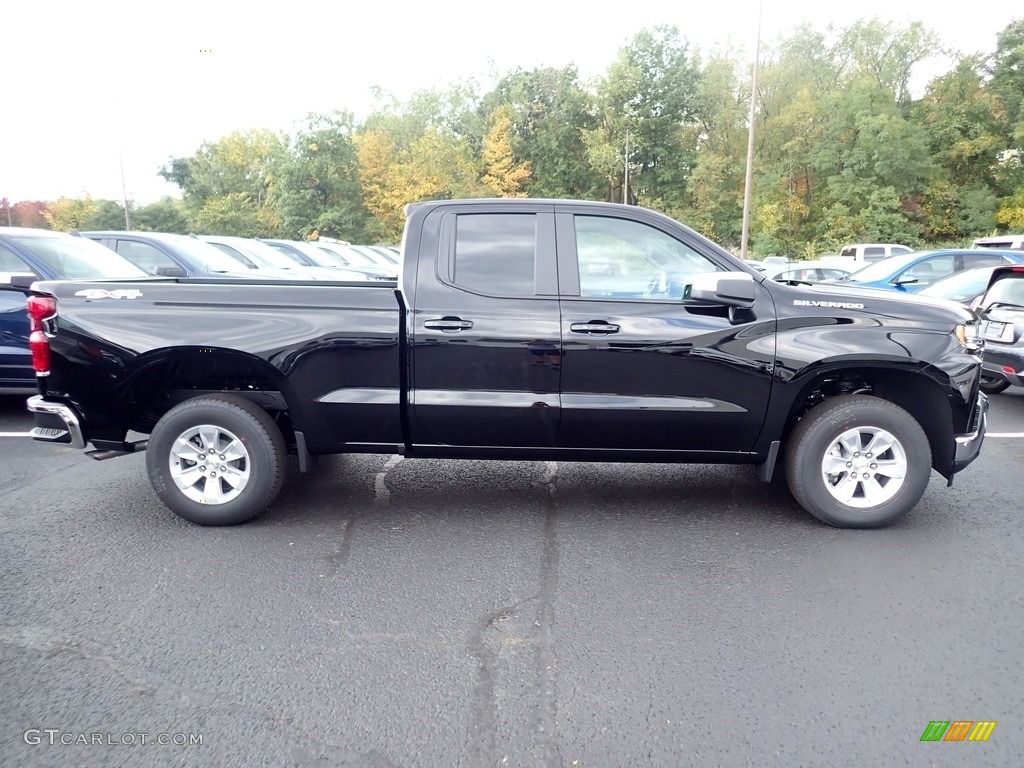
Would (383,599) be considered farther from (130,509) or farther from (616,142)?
(616,142)

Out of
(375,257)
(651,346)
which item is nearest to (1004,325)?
(651,346)

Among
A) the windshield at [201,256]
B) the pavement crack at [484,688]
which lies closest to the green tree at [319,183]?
the windshield at [201,256]

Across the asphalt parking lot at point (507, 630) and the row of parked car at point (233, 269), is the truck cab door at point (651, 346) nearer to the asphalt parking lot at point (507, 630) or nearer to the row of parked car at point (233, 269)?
the asphalt parking lot at point (507, 630)

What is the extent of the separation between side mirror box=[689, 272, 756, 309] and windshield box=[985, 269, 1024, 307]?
4910mm

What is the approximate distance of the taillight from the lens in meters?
4.36

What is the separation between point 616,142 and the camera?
50500 millimetres

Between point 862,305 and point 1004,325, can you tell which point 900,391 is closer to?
point 862,305

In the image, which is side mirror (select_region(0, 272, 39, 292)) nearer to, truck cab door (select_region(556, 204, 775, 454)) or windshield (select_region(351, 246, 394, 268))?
truck cab door (select_region(556, 204, 775, 454))

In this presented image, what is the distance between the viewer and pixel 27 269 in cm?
718

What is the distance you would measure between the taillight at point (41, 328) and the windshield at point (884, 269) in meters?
11.7

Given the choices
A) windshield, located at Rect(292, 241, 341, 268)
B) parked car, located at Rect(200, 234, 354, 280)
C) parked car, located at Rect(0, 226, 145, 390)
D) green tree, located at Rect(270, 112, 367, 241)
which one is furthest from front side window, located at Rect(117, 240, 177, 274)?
green tree, located at Rect(270, 112, 367, 241)
